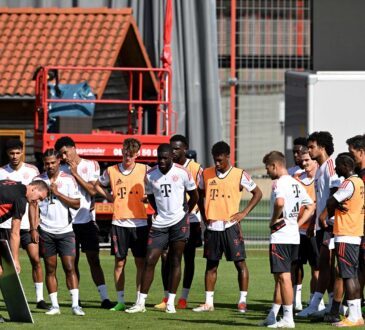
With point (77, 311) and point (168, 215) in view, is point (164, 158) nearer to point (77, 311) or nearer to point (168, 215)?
point (168, 215)

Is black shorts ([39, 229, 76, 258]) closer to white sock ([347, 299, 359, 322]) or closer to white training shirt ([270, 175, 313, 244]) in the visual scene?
white training shirt ([270, 175, 313, 244])

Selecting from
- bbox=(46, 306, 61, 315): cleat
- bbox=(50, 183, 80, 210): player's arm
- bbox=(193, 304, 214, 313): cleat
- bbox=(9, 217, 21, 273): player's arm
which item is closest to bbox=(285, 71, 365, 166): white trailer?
bbox=(193, 304, 214, 313): cleat

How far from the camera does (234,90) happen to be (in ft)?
94.0

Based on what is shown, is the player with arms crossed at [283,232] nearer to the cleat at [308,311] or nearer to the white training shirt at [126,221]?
the cleat at [308,311]

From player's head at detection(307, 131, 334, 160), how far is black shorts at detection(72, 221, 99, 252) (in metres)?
2.70

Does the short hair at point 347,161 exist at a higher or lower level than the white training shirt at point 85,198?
higher

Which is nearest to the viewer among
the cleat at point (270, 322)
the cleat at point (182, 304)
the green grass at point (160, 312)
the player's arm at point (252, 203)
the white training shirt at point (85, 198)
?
the cleat at point (270, 322)

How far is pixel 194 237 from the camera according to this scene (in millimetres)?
16844

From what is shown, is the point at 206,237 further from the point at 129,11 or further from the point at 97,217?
the point at 129,11

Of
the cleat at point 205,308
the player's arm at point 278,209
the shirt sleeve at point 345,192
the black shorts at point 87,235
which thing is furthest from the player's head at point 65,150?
the shirt sleeve at point 345,192

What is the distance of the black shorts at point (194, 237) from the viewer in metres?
16.8

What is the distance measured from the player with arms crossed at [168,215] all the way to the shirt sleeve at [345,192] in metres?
2.11

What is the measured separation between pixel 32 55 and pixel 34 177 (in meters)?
12.5

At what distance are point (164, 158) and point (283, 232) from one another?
6.25ft
